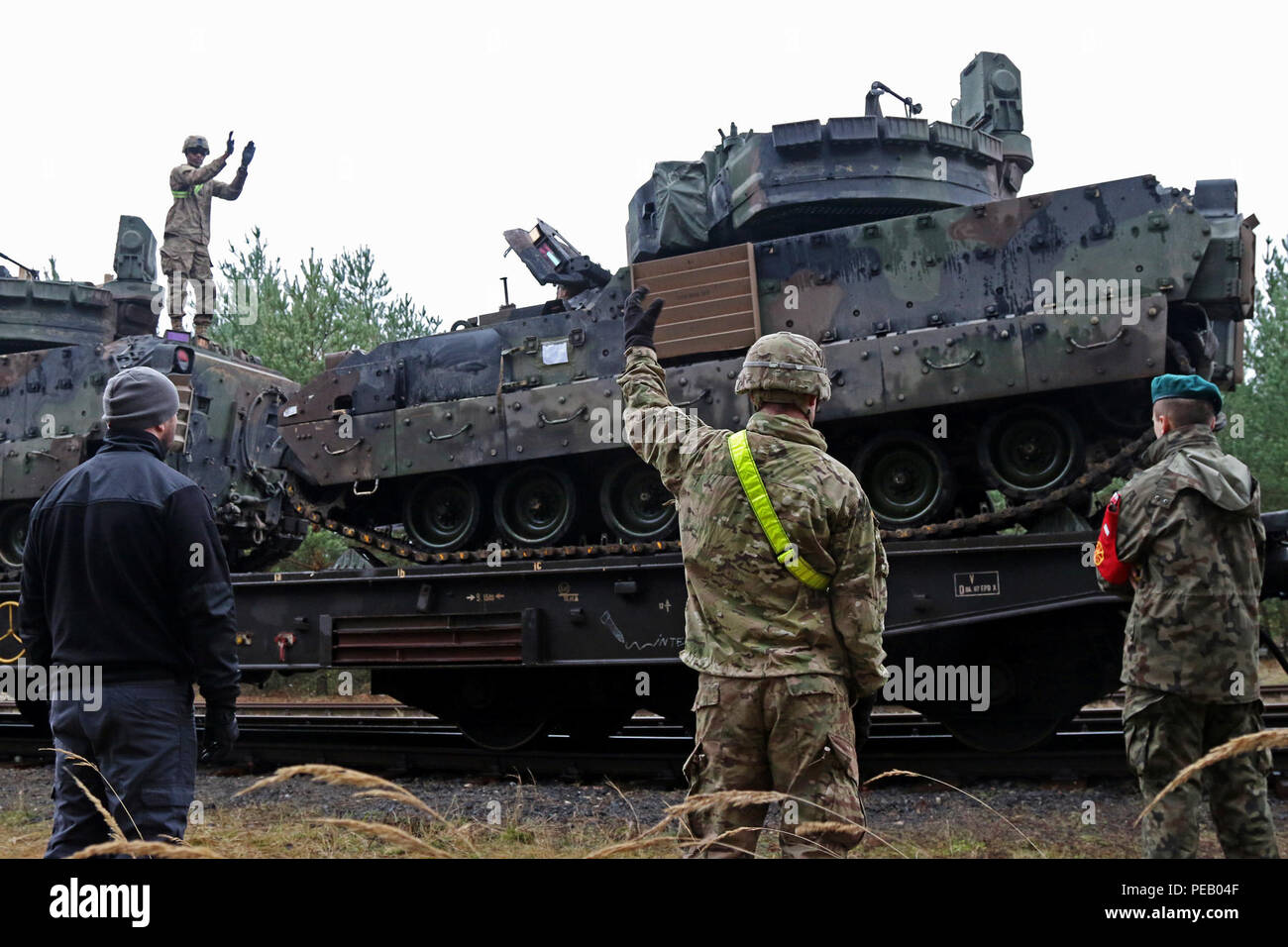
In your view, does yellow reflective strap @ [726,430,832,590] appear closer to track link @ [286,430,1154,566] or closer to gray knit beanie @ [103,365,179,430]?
gray knit beanie @ [103,365,179,430]

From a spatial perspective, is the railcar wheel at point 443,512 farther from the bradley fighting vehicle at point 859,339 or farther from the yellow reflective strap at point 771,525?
the yellow reflective strap at point 771,525

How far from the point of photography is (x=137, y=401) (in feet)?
12.9

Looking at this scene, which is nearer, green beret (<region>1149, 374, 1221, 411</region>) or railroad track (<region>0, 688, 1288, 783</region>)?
green beret (<region>1149, 374, 1221, 411</region>)

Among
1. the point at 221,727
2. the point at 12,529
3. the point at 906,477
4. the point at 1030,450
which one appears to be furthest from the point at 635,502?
the point at 12,529

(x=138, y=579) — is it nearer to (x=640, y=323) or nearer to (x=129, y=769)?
(x=129, y=769)

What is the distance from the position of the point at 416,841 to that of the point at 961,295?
6.82 meters

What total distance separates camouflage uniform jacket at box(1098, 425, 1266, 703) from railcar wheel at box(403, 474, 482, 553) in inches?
236

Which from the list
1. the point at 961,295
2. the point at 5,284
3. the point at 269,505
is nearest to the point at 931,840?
the point at 961,295

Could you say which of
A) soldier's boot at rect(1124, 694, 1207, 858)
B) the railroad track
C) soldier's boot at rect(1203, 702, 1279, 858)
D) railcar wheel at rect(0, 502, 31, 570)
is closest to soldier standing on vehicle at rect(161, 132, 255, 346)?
railcar wheel at rect(0, 502, 31, 570)

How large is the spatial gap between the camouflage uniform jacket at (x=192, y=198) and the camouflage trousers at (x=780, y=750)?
446 inches

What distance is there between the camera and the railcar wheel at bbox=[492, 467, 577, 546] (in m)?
9.16

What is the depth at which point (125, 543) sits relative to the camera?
12.1 ft

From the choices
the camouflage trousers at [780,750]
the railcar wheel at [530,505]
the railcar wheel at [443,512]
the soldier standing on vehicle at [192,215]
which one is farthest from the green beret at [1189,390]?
the soldier standing on vehicle at [192,215]

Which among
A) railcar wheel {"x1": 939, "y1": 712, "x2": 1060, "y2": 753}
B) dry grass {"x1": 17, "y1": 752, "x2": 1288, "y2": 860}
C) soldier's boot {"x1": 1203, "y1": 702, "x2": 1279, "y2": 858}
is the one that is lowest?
dry grass {"x1": 17, "y1": 752, "x2": 1288, "y2": 860}
